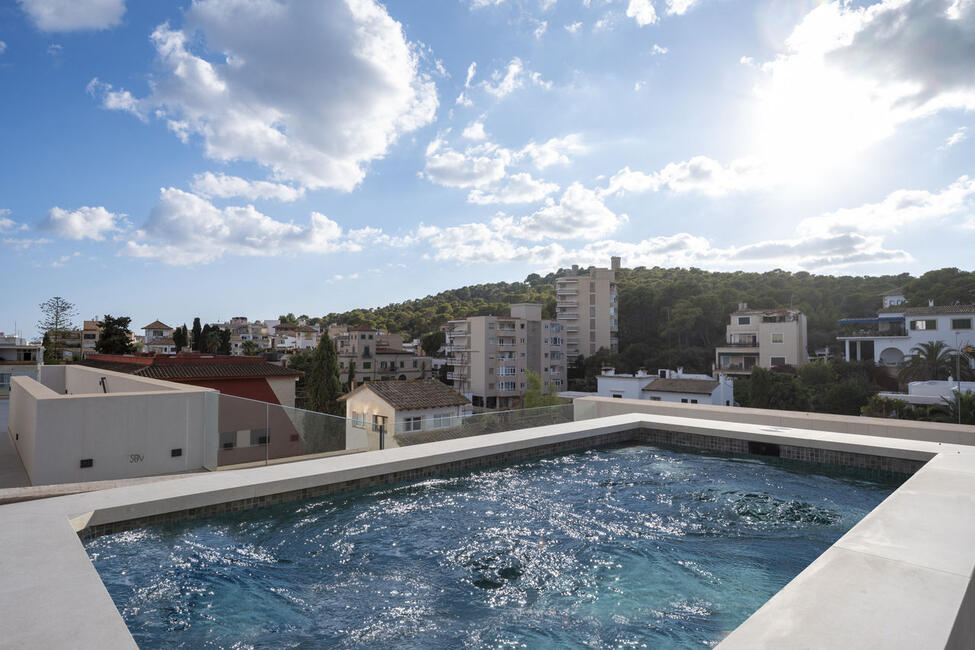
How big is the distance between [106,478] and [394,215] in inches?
776

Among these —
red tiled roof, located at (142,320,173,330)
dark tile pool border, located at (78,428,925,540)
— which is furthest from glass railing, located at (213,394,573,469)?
red tiled roof, located at (142,320,173,330)

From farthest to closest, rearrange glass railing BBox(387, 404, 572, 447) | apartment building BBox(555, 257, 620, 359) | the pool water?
apartment building BBox(555, 257, 620, 359)
glass railing BBox(387, 404, 572, 447)
the pool water

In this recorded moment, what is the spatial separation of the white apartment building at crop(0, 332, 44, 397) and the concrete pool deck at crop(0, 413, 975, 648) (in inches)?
339

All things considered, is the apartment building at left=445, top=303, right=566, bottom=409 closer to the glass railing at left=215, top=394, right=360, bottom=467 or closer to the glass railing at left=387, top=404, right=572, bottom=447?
the glass railing at left=387, top=404, right=572, bottom=447

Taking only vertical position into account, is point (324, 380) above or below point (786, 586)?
below

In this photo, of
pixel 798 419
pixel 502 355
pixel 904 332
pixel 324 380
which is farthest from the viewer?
pixel 502 355

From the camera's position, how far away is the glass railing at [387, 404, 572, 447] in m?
7.41

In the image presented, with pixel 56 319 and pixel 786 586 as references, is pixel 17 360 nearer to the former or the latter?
pixel 56 319

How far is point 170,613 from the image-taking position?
3.35 metres

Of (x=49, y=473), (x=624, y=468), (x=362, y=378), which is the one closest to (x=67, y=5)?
(x=49, y=473)

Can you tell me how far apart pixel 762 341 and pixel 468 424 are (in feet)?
133

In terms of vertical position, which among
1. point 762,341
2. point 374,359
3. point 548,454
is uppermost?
point 762,341

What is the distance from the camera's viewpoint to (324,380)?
34.2m

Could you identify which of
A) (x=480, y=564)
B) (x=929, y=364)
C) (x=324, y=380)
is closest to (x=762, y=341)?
(x=929, y=364)
